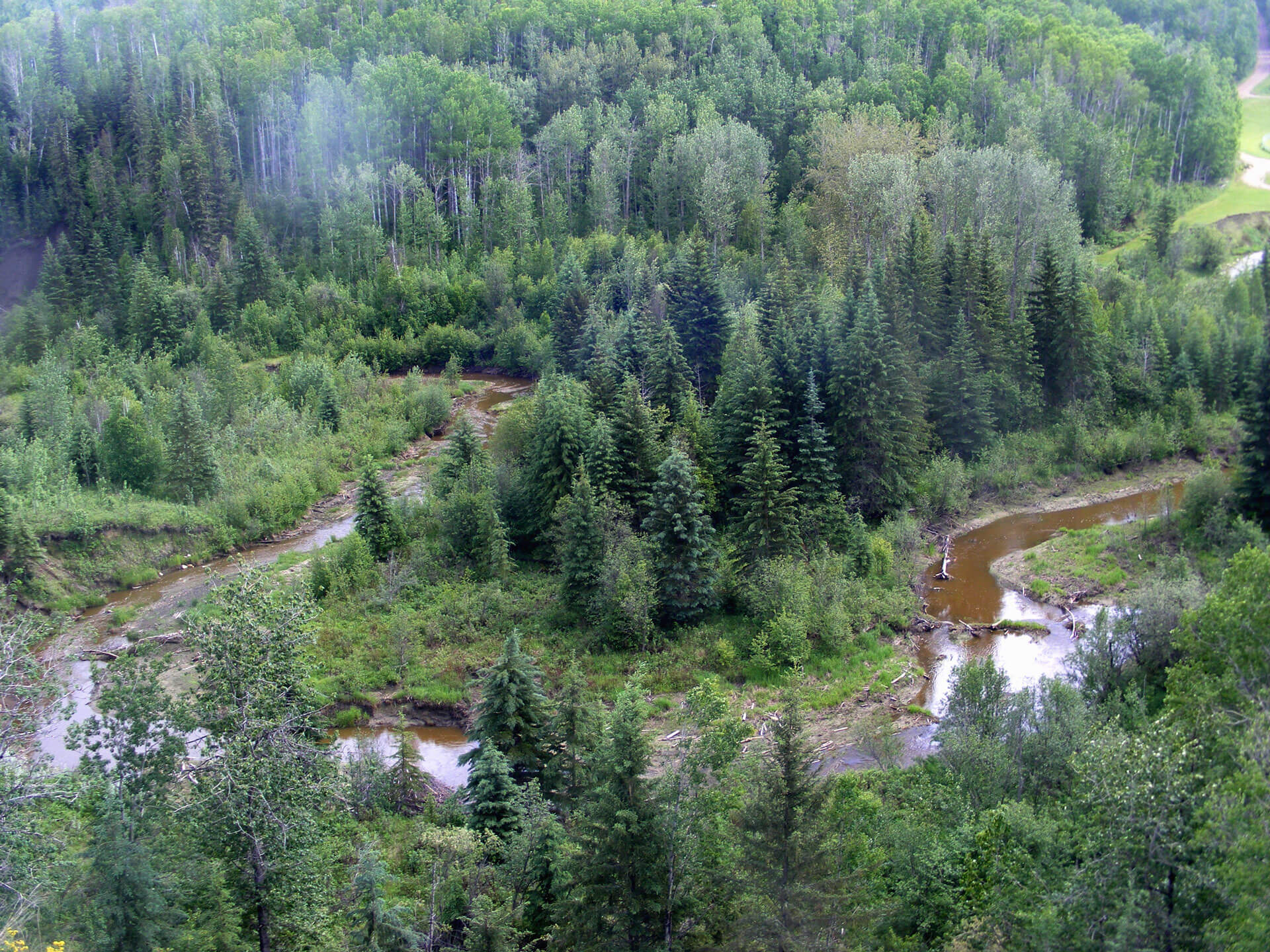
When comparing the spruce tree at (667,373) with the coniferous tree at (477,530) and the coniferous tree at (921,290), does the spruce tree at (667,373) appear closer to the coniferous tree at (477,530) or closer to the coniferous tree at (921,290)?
the coniferous tree at (477,530)

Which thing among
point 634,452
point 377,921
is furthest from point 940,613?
point 377,921

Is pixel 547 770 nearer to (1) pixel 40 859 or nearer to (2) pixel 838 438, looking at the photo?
(1) pixel 40 859

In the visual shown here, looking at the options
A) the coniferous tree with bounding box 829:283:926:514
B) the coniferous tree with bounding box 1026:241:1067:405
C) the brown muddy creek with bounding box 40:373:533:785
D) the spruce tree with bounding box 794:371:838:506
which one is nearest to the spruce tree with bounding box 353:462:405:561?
the brown muddy creek with bounding box 40:373:533:785

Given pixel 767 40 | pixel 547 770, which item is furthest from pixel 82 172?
pixel 547 770

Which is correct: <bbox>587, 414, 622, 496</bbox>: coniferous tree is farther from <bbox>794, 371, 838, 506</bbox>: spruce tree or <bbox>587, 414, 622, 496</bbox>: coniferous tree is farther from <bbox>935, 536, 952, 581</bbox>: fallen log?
<bbox>935, 536, 952, 581</bbox>: fallen log

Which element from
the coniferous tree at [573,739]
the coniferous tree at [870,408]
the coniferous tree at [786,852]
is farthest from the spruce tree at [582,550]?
the coniferous tree at [786,852]

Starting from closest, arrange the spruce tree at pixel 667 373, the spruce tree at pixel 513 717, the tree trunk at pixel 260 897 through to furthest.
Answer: the tree trunk at pixel 260 897
the spruce tree at pixel 513 717
the spruce tree at pixel 667 373
